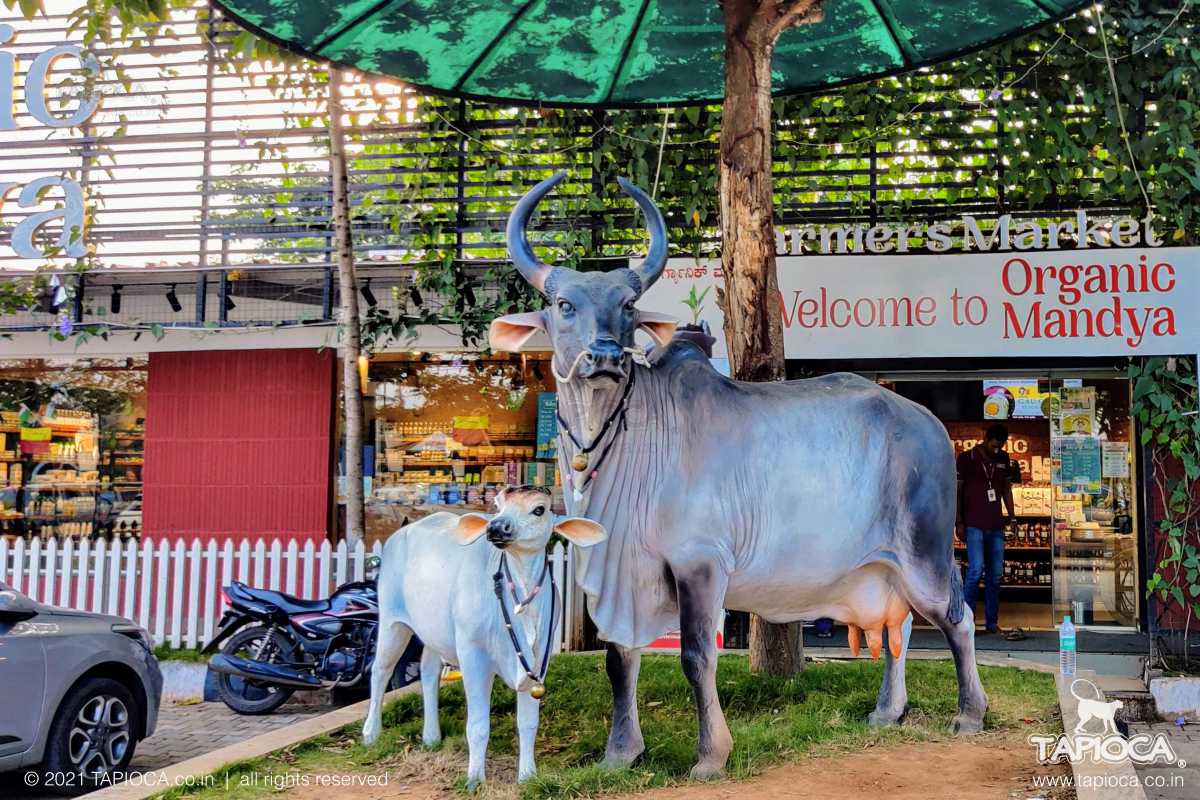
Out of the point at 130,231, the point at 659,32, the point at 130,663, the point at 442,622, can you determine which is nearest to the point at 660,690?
the point at 442,622

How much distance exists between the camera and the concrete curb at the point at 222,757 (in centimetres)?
469

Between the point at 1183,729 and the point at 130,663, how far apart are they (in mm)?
7717

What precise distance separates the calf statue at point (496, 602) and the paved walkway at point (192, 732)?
3.08 m

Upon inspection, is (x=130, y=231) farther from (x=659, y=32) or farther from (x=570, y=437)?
(x=570, y=437)

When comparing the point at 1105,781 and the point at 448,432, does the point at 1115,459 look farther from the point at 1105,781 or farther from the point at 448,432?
the point at 1105,781

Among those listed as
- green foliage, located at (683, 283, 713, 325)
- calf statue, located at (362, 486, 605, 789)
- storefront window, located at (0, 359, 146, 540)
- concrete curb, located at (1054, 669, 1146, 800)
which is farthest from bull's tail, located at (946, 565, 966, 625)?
storefront window, located at (0, 359, 146, 540)

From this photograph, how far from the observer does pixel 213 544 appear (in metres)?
10.3

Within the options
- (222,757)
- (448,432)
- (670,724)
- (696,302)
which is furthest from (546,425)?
(222,757)

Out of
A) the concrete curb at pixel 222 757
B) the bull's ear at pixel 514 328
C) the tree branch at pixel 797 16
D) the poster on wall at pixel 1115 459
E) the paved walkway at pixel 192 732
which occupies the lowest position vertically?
the paved walkway at pixel 192 732

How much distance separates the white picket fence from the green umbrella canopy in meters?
4.21

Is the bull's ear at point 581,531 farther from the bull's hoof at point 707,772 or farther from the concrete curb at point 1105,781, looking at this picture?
the concrete curb at point 1105,781

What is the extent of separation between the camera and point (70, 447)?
13.3m

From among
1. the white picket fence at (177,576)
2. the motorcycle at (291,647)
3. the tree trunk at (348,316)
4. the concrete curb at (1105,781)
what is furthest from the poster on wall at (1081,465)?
the tree trunk at (348,316)

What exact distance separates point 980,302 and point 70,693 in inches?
307
